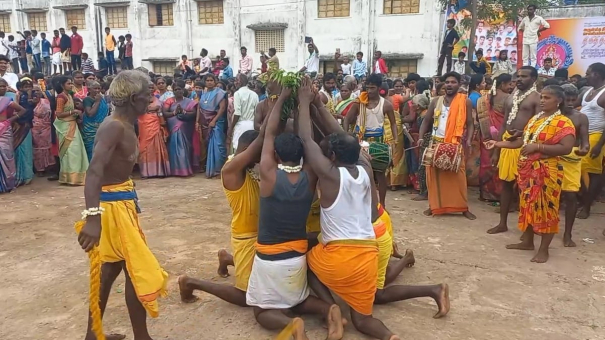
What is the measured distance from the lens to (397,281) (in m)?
4.60

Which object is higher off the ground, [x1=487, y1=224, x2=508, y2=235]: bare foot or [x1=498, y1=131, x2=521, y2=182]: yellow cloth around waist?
[x1=498, y1=131, x2=521, y2=182]: yellow cloth around waist

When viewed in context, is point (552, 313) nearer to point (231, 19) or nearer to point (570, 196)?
point (570, 196)

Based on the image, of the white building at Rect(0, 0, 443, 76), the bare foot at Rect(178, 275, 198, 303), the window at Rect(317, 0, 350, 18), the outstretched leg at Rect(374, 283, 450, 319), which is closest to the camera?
the outstretched leg at Rect(374, 283, 450, 319)

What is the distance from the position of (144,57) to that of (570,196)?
22378 millimetres

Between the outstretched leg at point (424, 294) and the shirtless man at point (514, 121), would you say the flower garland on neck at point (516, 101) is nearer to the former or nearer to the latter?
the shirtless man at point (514, 121)

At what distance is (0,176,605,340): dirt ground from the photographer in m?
3.76

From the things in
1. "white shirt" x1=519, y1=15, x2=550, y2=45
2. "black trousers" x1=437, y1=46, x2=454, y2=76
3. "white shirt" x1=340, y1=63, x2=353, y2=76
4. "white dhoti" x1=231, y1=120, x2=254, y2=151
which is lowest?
"white dhoti" x1=231, y1=120, x2=254, y2=151

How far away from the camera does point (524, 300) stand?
4.21 m

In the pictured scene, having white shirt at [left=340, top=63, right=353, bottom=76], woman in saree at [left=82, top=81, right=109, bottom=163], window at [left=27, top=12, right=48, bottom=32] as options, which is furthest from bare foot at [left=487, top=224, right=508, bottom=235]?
window at [left=27, top=12, right=48, bottom=32]

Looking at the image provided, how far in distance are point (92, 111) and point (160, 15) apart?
16.8m

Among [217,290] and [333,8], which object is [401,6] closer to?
[333,8]

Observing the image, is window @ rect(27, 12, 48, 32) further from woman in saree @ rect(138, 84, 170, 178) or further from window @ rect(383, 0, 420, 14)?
woman in saree @ rect(138, 84, 170, 178)

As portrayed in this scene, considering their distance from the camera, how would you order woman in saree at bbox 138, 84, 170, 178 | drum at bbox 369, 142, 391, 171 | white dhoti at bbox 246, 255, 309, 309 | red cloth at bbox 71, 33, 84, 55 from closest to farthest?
white dhoti at bbox 246, 255, 309, 309 < drum at bbox 369, 142, 391, 171 < woman in saree at bbox 138, 84, 170, 178 < red cloth at bbox 71, 33, 84, 55

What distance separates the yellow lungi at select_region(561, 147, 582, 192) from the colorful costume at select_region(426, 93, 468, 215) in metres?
1.41
